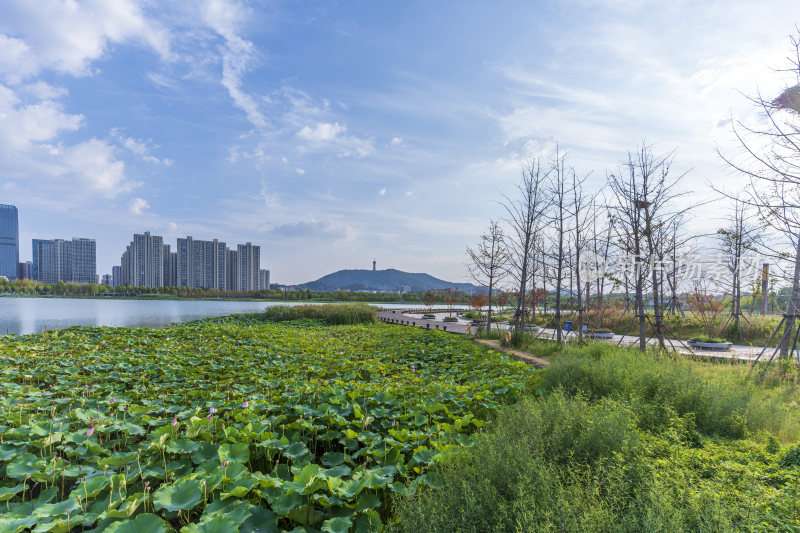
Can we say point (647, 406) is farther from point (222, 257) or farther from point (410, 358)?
point (222, 257)

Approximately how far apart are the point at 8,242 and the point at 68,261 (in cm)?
5097

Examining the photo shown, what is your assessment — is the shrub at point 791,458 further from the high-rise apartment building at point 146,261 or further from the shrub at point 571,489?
the high-rise apartment building at point 146,261

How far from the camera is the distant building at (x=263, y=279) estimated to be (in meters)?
96.9

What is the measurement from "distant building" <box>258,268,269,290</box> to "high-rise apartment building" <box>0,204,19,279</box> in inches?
3476

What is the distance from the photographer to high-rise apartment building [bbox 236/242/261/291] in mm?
91250

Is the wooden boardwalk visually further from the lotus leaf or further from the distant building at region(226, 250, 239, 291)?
the distant building at region(226, 250, 239, 291)

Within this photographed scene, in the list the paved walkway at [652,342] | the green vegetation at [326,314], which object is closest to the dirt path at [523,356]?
the paved walkway at [652,342]

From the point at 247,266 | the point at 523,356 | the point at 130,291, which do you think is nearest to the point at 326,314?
the point at 523,356

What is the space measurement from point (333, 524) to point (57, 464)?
7.11 ft

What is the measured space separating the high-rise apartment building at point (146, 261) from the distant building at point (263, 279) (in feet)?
70.2

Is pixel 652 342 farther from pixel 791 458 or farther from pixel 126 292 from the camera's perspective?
pixel 126 292

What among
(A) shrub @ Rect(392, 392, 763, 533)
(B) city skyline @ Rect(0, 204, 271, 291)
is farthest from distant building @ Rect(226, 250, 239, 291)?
(A) shrub @ Rect(392, 392, 763, 533)

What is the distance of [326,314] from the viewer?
2073 centimetres

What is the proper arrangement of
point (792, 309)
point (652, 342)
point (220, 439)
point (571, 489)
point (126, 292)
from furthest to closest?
point (126, 292) → point (652, 342) → point (792, 309) → point (220, 439) → point (571, 489)
